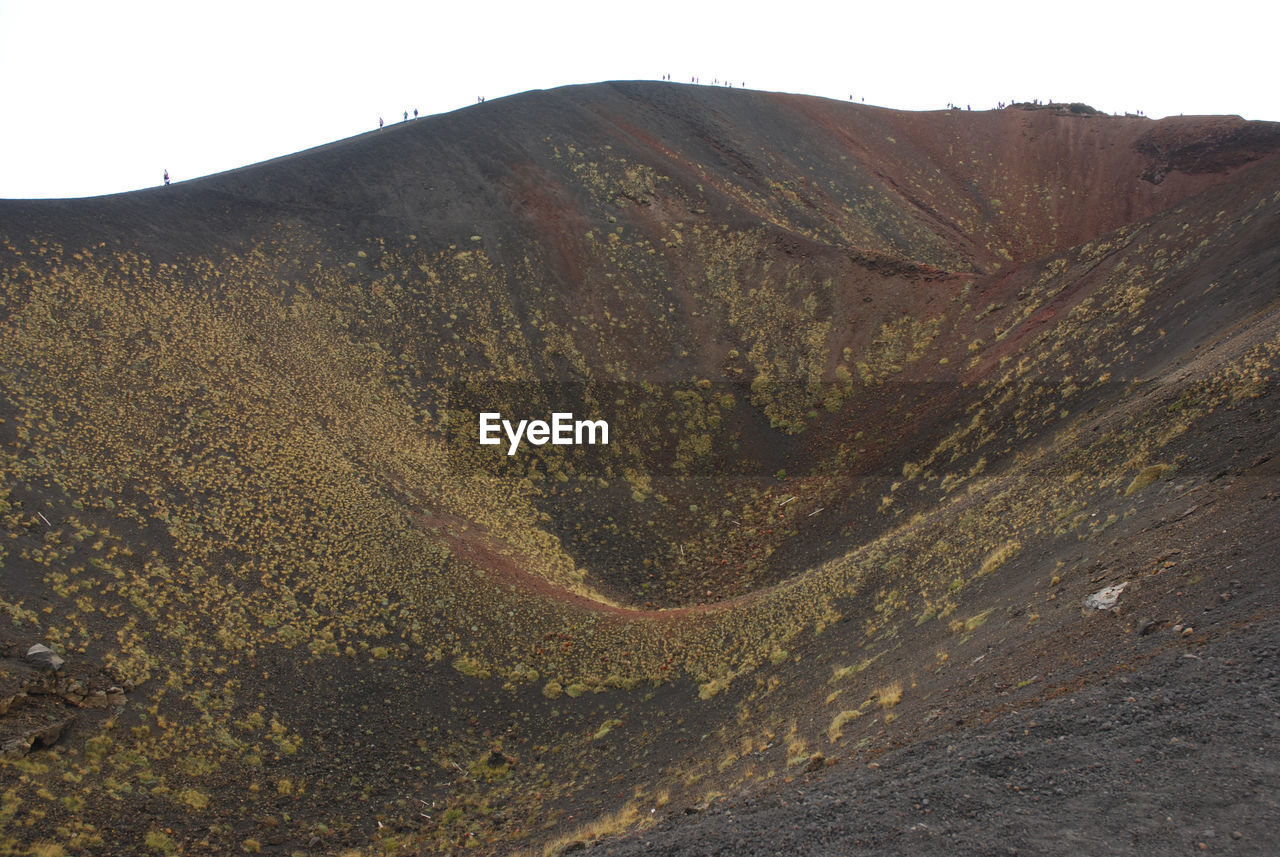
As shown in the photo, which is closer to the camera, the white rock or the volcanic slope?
the white rock

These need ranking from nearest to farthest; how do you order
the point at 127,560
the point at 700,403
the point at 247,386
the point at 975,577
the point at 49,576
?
the point at 975,577, the point at 49,576, the point at 127,560, the point at 247,386, the point at 700,403

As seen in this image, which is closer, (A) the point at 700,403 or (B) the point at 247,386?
(B) the point at 247,386

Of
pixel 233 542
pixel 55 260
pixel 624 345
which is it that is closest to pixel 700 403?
pixel 624 345

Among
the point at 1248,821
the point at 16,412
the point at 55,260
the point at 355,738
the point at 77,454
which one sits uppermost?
the point at 55,260

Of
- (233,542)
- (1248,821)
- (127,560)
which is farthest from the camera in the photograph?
(233,542)

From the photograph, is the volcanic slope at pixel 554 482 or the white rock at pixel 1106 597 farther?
the volcanic slope at pixel 554 482

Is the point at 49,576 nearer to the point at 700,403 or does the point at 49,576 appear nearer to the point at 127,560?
the point at 127,560

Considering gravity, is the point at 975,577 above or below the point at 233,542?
below

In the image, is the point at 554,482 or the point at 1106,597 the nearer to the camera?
the point at 1106,597
